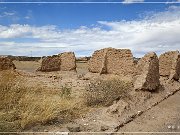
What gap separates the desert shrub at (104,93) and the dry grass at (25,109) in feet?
2.28

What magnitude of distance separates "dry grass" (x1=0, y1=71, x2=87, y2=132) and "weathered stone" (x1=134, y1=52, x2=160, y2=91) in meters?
2.89

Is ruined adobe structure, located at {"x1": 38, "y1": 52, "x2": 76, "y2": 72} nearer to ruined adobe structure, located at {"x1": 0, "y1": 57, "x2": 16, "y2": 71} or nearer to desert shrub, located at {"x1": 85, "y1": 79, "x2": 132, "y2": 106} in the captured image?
ruined adobe structure, located at {"x1": 0, "y1": 57, "x2": 16, "y2": 71}

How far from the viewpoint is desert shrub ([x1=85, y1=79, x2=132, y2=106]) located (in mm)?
12319

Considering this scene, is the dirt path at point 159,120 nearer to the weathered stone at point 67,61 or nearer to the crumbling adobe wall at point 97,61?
the crumbling adobe wall at point 97,61

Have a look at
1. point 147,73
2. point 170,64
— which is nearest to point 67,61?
point 170,64

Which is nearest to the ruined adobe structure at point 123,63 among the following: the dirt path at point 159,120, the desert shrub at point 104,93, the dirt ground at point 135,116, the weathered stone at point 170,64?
the weathered stone at point 170,64

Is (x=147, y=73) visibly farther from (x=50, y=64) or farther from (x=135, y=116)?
(x=50, y=64)

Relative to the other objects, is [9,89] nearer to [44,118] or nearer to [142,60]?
[44,118]

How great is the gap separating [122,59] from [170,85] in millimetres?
2500

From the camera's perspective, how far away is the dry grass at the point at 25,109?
8992 millimetres

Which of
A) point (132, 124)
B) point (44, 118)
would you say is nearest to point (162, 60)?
point (132, 124)

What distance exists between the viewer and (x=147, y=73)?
45.1 ft

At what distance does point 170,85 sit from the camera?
1708 centimetres

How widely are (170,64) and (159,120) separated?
24.3 ft
